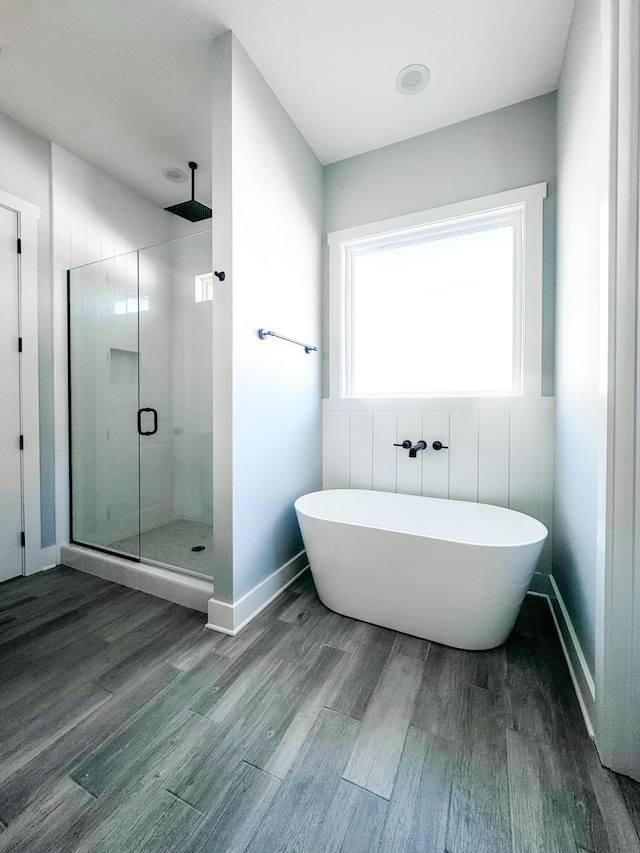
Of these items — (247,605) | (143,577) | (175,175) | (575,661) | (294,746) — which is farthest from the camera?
(175,175)

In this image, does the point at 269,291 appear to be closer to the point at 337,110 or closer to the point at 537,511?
the point at 337,110

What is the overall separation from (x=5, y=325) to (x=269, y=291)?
1579mm

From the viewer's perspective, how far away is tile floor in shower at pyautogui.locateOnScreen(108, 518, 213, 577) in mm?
2012

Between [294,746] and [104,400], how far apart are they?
2.29m

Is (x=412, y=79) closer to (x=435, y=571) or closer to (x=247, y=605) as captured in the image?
(x=435, y=571)

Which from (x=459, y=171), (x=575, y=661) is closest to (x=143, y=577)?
(x=575, y=661)

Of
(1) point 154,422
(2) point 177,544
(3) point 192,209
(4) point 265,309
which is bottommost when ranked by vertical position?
(2) point 177,544

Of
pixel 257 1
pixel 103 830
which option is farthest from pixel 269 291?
pixel 103 830

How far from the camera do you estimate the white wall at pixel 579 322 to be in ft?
3.79

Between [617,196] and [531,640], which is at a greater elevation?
[617,196]

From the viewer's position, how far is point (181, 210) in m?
2.33

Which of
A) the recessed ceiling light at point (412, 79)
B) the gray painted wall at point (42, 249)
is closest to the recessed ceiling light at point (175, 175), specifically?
the gray painted wall at point (42, 249)

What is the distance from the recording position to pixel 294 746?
104cm

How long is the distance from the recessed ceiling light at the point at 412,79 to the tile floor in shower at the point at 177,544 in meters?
2.67
